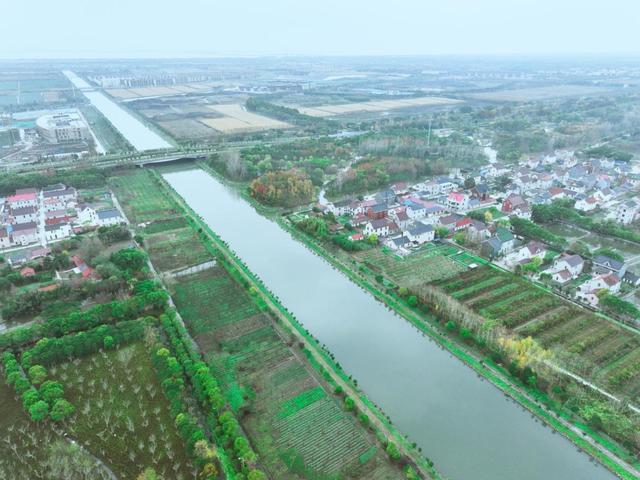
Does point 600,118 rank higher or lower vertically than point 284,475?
higher

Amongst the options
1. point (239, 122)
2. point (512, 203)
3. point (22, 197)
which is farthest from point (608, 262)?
point (239, 122)

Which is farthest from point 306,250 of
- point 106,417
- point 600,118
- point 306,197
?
point 600,118

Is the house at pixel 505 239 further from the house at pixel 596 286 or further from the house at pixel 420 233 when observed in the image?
the house at pixel 596 286

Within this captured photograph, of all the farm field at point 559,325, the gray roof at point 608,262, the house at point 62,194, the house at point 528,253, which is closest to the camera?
the farm field at point 559,325

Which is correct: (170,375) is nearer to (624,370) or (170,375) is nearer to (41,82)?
(624,370)

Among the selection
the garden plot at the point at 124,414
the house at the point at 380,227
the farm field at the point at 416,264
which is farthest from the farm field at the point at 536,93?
the garden plot at the point at 124,414

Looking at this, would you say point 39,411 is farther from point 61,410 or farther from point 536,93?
point 536,93

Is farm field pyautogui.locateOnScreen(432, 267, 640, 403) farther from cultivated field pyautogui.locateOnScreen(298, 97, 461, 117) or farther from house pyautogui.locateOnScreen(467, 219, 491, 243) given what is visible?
cultivated field pyautogui.locateOnScreen(298, 97, 461, 117)

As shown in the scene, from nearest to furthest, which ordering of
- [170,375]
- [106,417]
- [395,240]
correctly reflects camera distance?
1. [106,417]
2. [170,375]
3. [395,240]

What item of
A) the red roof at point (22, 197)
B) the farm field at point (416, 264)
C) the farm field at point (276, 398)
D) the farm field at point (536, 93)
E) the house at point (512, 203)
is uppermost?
the farm field at point (536, 93)
